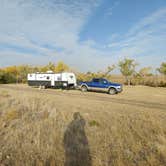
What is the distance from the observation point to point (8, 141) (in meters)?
5.50

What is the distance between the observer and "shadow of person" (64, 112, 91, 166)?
14.4 feet

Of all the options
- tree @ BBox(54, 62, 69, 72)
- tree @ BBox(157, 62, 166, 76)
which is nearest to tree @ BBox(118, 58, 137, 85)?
tree @ BBox(157, 62, 166, 76)

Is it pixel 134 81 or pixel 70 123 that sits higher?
pixel 134 81

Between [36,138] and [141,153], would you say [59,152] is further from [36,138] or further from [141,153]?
[141,153]

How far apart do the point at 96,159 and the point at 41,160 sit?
154 cm

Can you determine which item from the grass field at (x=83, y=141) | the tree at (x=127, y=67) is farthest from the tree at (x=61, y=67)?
the grass field at (x=83, y=141)

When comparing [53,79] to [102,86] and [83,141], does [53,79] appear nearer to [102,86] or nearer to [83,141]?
[102,86]

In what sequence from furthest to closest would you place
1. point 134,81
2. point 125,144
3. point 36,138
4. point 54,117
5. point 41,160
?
1. point 134,81
2. point 54,117
3. point 36,138
4. point 125,144
5. point 41,160

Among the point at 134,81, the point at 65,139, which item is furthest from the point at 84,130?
the point at 134,81

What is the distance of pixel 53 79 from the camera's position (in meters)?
24.7

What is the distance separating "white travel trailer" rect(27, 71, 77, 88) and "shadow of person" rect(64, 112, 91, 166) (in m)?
16.6

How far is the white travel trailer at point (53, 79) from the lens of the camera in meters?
23.9

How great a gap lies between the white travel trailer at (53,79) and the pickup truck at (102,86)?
321cm

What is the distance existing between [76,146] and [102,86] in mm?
14931
